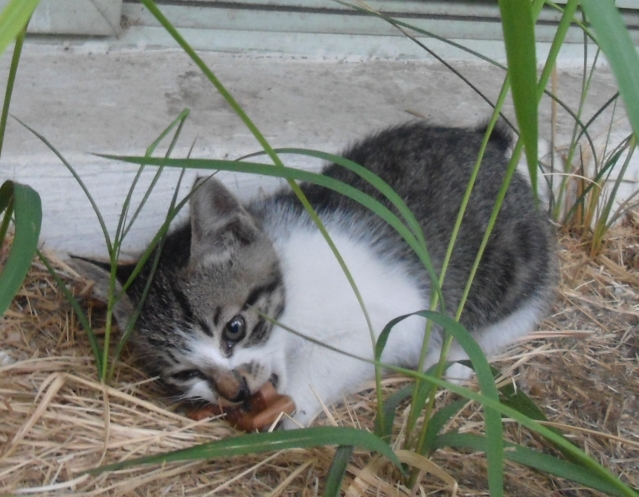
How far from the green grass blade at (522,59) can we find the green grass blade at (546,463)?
635mm

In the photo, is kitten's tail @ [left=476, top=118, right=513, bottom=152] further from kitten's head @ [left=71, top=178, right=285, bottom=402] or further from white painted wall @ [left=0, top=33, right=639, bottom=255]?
kitten's head @ [left=71, top=178, right=285, bottom=402]

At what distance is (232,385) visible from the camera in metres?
1.58

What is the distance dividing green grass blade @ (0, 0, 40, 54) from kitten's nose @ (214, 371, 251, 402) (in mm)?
1077

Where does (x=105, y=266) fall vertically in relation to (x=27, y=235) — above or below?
below

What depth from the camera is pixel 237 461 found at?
56.6 inches

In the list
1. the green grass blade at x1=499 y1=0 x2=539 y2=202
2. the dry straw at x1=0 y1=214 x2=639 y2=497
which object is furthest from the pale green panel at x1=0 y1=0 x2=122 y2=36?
the green grass blade at x1=499 y1=0 x2=539 y2=202

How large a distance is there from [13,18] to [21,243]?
0.56 meters

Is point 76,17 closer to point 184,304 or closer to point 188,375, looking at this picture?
point 184,304

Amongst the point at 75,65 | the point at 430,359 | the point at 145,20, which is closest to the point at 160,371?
the point at 430,359

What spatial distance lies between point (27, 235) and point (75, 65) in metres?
1.43

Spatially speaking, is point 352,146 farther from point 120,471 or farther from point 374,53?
point 120,471

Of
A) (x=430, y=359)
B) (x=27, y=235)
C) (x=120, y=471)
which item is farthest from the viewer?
A: (x=430, y=359)

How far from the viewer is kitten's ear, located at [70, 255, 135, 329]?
1602 millimetres

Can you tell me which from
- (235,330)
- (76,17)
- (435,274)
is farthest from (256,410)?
(76,17)
